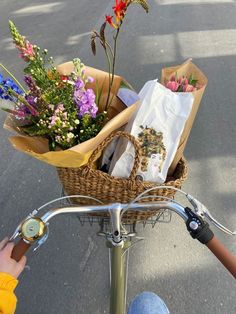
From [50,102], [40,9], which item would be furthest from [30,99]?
[40,9]

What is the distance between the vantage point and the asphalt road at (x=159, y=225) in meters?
2.01

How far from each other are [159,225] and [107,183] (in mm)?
1219

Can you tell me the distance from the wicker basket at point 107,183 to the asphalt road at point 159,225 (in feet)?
3.06

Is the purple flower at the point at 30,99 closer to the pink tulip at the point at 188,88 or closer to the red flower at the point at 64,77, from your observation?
the red flower at the point at 64,77

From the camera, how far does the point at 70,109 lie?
1075 mm

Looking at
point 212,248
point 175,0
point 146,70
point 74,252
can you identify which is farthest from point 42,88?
point 175,0

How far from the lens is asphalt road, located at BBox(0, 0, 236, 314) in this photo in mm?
2012

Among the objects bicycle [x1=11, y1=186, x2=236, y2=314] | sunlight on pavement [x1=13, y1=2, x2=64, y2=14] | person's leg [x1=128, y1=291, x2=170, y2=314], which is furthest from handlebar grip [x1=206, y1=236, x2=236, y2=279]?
sunlight on pavement [x1=13, y1=2, x2=64, y2=14]

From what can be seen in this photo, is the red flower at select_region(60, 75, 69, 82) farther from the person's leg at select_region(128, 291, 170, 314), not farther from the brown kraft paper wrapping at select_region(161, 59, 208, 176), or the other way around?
the person's leg at select_region(128, 291, 170, 314)

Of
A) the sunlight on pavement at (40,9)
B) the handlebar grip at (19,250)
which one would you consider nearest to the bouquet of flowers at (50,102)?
the handlebar grip at (19,250)

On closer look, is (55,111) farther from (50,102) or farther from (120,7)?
(120,7)

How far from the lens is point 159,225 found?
2.30 meters

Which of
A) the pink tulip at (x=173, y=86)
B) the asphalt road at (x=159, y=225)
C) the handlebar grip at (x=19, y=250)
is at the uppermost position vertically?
the pink tulip at (x=173, y=86)

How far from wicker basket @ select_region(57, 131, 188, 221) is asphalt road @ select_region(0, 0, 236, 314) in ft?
3.06
